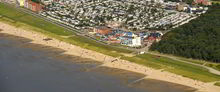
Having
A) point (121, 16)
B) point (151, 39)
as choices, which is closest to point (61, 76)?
point (151, 39)

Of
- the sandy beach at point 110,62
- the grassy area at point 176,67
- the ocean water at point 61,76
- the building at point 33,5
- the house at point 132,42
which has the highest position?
the building at point 33,5

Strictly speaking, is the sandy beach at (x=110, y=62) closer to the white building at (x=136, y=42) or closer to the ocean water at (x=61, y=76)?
the ocean water at (x=61, y=76)

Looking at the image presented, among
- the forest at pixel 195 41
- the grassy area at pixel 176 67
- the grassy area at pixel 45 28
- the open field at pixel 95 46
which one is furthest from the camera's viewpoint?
the grassy area at pixel 45 28

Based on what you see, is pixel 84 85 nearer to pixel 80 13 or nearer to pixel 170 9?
pixel 80 13

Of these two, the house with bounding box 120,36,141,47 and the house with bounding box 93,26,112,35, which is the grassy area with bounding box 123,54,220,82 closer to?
the house with bounding box 120,36,141,47

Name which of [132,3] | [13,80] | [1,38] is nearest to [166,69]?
[13,80]

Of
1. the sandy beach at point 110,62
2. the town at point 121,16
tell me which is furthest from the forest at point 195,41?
the sandy beach at point 110,62

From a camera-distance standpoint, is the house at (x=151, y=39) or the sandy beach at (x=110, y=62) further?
the house at (x=151, y=39)
